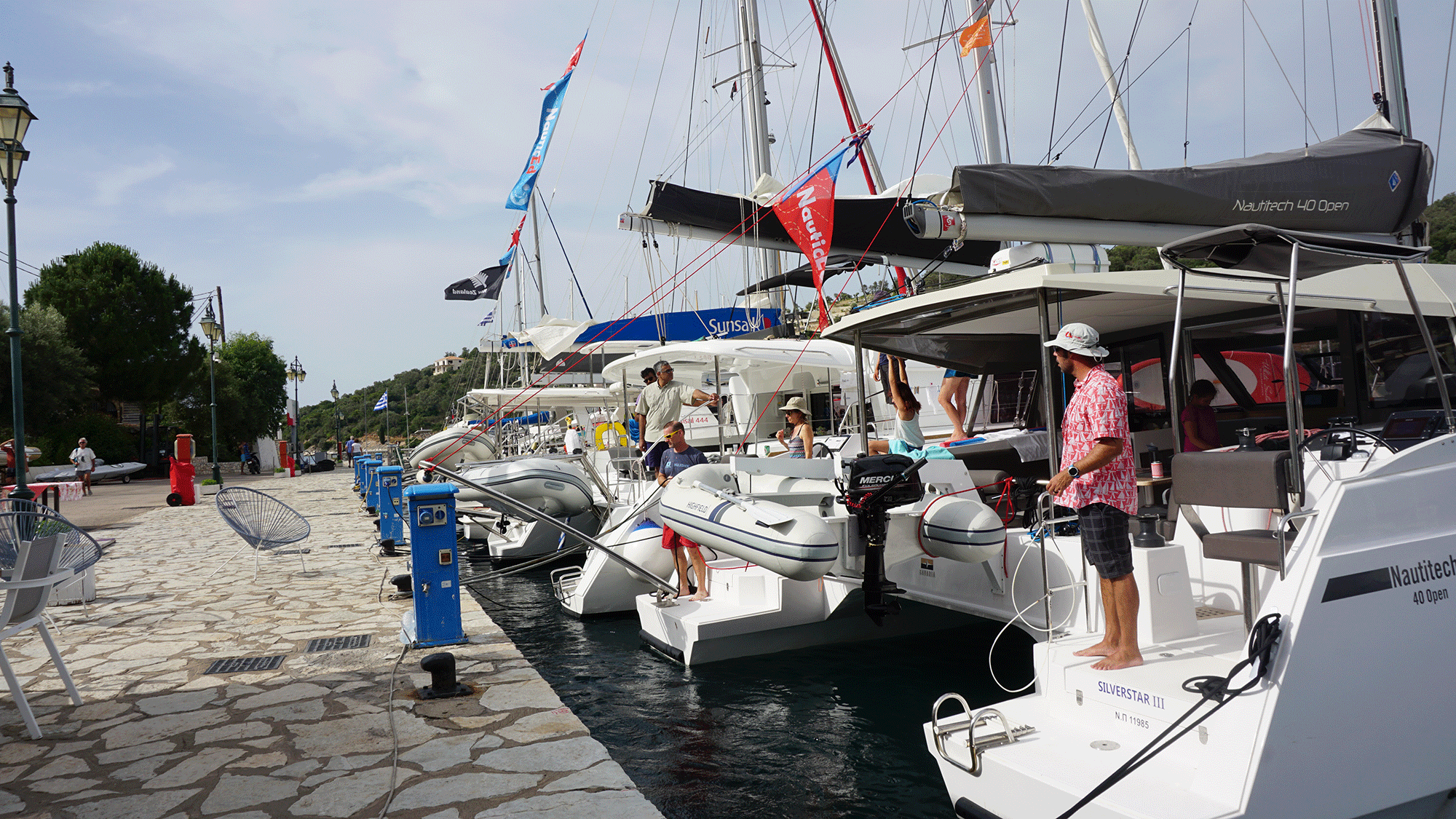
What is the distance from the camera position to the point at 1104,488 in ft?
12.5

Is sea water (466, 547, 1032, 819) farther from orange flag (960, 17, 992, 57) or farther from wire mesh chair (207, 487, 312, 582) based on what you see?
orange flag (960, 17, 992, 57)

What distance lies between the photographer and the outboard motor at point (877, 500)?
17.5ft

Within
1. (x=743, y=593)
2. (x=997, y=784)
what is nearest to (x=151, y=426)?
(x=743, y=593)

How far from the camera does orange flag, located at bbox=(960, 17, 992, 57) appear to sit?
8.16m

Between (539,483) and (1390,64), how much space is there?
9.14 metres

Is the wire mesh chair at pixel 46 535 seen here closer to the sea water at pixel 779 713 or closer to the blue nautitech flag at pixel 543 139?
the sea water at pixel 779 713

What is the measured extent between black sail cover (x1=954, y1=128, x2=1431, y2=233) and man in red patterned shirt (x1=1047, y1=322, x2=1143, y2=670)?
1.72 meters

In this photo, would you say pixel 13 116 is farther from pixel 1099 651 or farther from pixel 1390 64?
pixel 1390 64

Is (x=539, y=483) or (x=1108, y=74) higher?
(x=1108, y=74)

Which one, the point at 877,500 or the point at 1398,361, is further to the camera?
the point at 1398,361

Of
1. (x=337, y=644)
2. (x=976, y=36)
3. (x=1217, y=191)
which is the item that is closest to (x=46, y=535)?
(x=337, y=644)

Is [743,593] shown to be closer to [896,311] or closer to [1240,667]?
[896,311]

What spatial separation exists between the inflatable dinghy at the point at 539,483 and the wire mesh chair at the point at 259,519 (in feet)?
6.03

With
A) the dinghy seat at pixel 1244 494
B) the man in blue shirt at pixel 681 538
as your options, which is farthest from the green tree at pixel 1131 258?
the dinghy seat at pixel 1244 494
